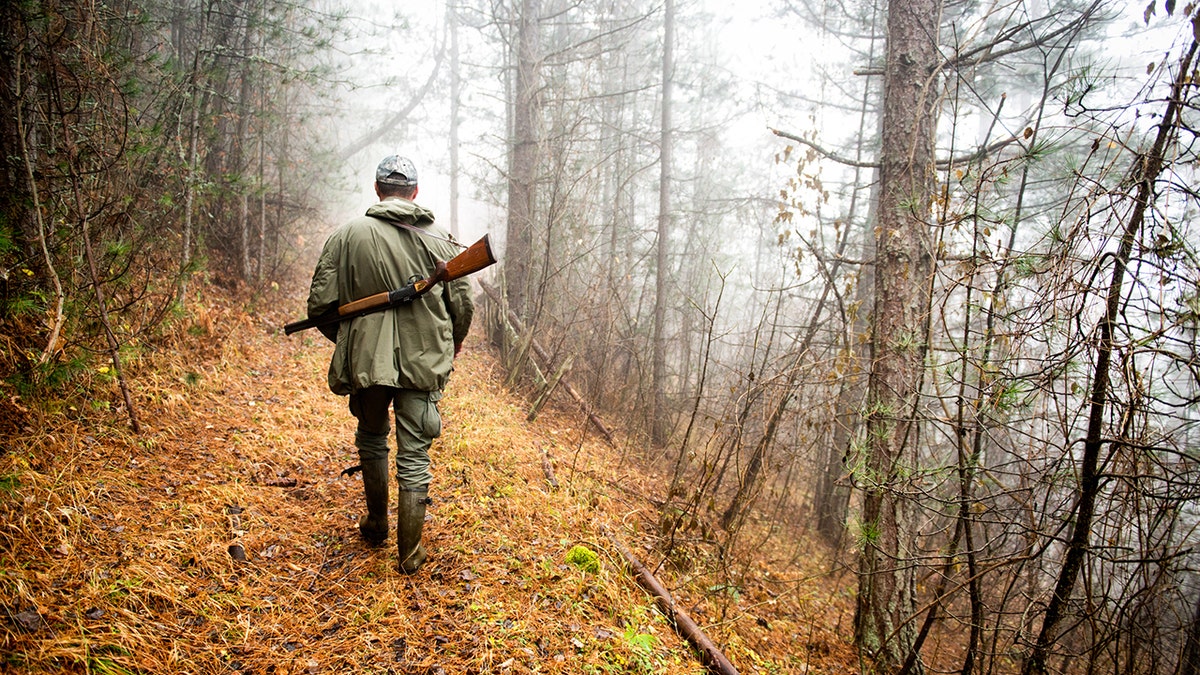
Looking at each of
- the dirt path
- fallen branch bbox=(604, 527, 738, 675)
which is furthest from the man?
fallen branch bbox=(604, 527, 738, 675)

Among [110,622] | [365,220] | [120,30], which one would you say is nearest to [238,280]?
[120,30]

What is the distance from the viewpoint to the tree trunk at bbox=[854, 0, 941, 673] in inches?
155

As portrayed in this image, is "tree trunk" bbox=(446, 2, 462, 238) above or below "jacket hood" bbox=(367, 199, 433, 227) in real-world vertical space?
above

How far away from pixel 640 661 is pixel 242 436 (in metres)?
3.62

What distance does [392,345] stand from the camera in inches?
118

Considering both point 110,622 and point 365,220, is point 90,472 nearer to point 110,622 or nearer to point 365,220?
point 110,622

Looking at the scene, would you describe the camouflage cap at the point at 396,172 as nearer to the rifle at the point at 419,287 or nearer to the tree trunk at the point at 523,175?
the rifle at the point at 419,287

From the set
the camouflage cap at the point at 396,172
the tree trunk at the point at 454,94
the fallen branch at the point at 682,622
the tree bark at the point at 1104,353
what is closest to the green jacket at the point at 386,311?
the camouflage cap at the point at 396,172

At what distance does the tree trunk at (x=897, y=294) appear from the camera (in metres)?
3.93

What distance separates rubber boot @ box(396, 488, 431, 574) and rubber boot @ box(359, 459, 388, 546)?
16 centimetres

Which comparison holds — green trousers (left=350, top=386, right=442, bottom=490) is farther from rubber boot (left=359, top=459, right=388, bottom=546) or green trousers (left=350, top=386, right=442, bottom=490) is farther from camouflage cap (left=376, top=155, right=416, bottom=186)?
camouflage cap (left=376, top=155, right=416, bottom=186)

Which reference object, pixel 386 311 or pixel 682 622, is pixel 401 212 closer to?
pixel 386 311

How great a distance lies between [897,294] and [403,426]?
3665 millimetres

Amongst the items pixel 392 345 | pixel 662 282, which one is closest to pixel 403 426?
pixel 392 345
